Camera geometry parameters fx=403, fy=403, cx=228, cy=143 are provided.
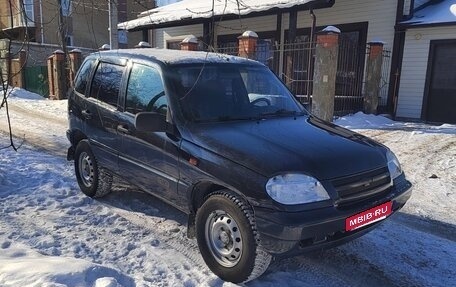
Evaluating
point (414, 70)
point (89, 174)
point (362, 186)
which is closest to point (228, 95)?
point (362, 186)

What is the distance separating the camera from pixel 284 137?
346 cm

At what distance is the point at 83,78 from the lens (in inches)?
211

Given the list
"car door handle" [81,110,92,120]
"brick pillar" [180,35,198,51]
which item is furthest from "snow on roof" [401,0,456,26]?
"car door handle" [81,110,92,120]

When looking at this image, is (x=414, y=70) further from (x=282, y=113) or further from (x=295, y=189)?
(x=295, y=189)

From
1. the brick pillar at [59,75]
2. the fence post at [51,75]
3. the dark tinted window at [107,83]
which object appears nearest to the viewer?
the dark tinted window at [107,83]

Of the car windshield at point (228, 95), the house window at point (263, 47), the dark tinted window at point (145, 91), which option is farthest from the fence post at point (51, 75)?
the car windshield at point (228, 95)

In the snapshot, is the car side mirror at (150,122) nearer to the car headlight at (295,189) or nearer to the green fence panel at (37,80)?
the car headlight at (295,189)

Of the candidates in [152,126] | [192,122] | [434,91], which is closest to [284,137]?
[192,122]

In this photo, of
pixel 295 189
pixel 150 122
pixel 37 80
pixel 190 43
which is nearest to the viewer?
pixel 295 189

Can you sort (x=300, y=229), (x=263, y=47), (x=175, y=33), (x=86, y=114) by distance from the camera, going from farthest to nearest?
1. (x=175, y=33)
2. (x=263, y=47)
3. (x=86, y=114)
4. (x=300, y=229)

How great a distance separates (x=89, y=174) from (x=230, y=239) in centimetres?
271

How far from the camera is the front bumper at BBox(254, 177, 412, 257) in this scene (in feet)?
9.32

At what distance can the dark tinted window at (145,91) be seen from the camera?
3984 mm

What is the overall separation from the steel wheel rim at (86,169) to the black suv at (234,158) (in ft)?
0.39
